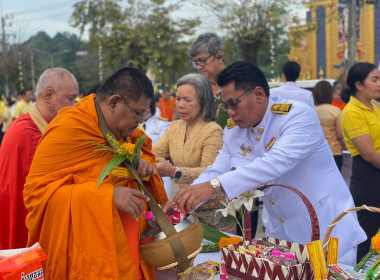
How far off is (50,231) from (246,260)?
2.76 feet

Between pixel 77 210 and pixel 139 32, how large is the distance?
1065 inches

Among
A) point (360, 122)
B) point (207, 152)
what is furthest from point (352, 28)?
point (207, 152)

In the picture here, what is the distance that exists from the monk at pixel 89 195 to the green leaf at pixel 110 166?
88 mm

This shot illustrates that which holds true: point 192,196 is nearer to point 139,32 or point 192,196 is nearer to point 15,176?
point 15,176

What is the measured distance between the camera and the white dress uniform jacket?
2516mm

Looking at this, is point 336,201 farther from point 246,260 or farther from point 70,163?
point 70,163

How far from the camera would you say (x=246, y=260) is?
1.98 meters

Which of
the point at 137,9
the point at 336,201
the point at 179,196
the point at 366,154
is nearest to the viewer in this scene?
the point at 179,196

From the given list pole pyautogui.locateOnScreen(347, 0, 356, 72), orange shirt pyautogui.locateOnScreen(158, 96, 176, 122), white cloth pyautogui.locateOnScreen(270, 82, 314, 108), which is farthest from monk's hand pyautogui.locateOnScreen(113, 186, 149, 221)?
pole pyautogui.locateOnScreen(347, 0, 356, 72)

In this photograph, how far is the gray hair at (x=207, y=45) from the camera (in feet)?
14.7

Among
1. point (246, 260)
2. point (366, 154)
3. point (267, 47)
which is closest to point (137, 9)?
point (267, 47)

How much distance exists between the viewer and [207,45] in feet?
14.7

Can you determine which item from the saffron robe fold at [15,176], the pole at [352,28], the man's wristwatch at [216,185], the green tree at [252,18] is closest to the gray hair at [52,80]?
the saffron robe fold at [15,176]

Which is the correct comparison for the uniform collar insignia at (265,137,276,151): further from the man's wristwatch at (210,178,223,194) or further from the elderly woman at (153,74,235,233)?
the elderly woman at (153,74,235,233)
